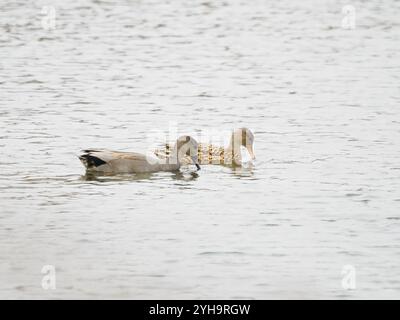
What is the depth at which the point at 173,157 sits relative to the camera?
14.2 meters

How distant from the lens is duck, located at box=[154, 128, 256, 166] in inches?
577

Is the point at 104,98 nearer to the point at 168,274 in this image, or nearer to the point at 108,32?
the point at 108,32

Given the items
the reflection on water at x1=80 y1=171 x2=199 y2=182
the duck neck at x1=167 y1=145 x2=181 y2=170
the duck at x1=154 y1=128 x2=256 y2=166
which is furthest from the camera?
the duck at x1=154 y1=128 x2=256 y2=166

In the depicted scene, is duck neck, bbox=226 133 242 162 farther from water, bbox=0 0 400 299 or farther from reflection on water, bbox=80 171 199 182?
reflection on water, bbox=80 171 199 182

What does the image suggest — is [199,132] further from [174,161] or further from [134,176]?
[134,176]

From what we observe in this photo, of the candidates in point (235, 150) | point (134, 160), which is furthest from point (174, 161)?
point (235, 150)

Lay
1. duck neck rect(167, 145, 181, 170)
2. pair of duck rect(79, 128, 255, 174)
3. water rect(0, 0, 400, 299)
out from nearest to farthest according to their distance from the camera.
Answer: water rect(0, 0, 400, 299), pair of duck rect(79, 128, 255, 174), duck neck rect(167, 145, 181, 170)

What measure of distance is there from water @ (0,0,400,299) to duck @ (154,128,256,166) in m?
0.30

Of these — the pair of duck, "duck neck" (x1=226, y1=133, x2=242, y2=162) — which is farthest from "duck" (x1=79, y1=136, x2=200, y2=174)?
"duck neck" (x1=226, y1=133, x2=242, y2=162)

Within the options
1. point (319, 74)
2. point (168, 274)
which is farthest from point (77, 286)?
point (319, 74)

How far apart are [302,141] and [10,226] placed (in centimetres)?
550

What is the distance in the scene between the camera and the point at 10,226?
11.0 metres

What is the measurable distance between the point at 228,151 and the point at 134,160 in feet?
5.86

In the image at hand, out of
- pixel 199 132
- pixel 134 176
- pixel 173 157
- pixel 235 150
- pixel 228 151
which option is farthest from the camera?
pixel 199 132
